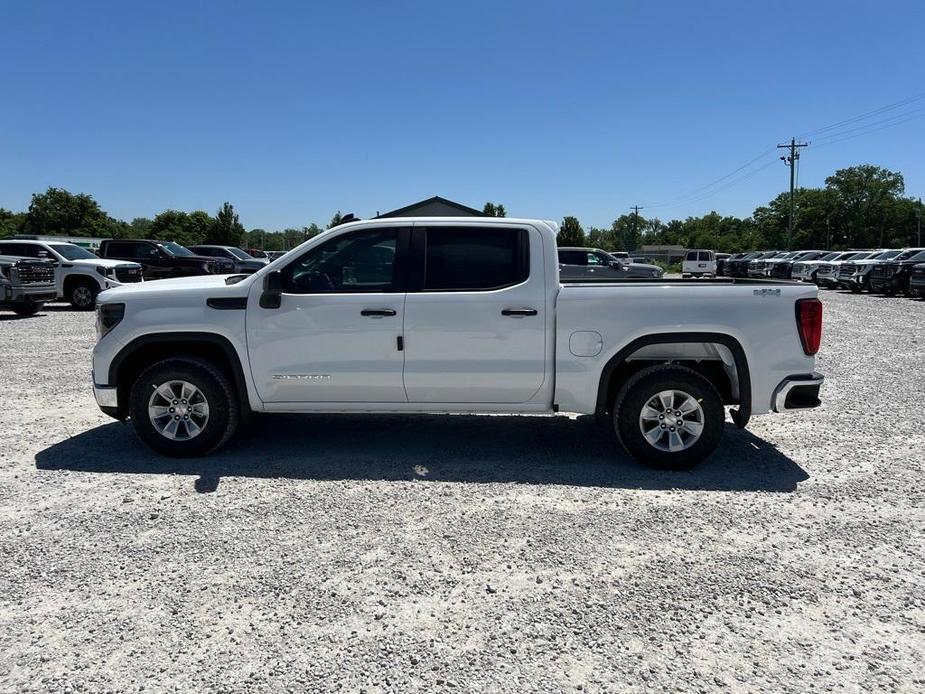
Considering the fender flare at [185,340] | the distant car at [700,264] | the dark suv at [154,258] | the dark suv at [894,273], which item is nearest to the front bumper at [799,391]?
the fender flare at [185,340]

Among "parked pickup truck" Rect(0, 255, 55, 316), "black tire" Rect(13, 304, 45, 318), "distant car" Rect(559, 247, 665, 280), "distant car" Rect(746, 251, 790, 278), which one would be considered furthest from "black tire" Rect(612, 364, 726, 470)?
"distant car" Rect(746, 251, 790, 278)

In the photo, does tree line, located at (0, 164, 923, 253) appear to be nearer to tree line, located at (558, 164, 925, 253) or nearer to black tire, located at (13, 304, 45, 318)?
tree line, located at (558, 164, 925, 253)

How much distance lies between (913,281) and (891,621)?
79.4 feet

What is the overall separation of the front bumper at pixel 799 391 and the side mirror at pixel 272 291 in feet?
12.7

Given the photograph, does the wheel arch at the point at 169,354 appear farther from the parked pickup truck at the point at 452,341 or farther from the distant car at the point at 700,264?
the distant car at the point at 700,264

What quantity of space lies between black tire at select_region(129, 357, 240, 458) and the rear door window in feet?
5.97

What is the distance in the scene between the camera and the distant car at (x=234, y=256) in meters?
28.1

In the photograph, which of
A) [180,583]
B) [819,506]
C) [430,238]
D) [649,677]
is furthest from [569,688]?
Result: [430,238]

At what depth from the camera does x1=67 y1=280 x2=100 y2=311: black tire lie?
18.1m

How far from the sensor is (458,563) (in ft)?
12.1

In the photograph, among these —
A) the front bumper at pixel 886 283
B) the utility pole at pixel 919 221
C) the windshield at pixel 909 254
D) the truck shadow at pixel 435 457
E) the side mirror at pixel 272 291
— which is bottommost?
the truck shadow at pixel 435 457

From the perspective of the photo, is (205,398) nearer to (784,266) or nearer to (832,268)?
(832,268)

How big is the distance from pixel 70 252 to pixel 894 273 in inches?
1091

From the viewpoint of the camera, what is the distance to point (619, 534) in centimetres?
407
